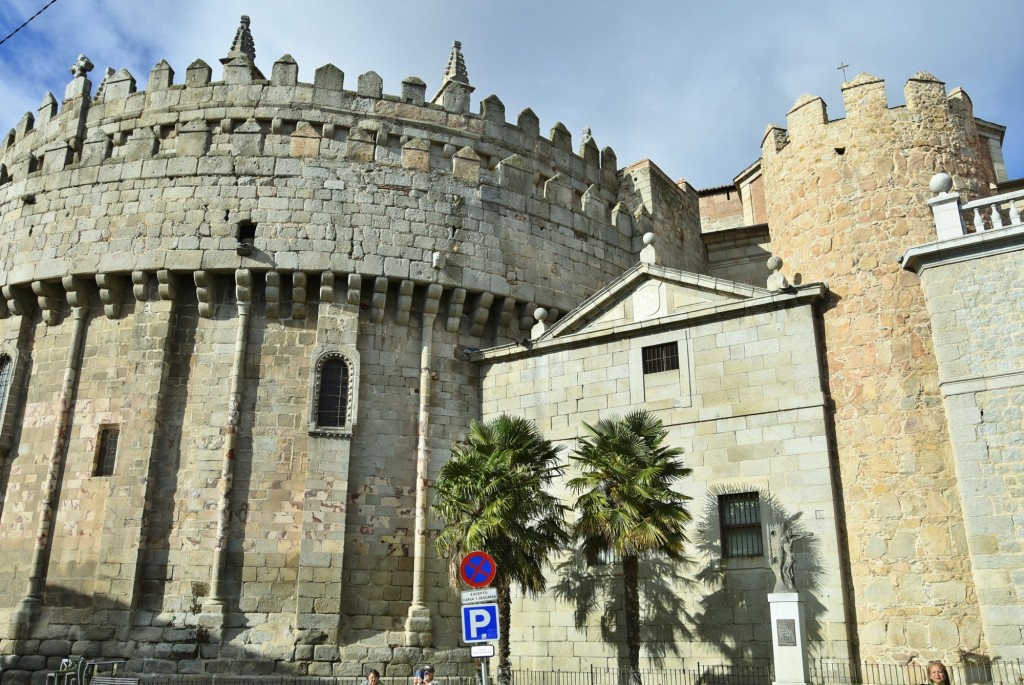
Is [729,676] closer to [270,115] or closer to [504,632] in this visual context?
[504,632]

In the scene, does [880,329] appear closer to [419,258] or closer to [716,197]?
[419,258]

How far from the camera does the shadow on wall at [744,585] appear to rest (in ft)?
47.8

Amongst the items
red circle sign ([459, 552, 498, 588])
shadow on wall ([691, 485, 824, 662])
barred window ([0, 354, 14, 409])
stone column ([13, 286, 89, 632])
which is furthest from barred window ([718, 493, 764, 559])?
barred window ([0, 354, 14, 409])

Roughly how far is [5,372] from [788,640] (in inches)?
665

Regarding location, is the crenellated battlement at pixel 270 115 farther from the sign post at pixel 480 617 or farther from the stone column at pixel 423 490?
the sign post at pixel 480 617

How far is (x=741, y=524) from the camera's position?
15.6 m

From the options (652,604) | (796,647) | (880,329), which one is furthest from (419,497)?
(880,329)

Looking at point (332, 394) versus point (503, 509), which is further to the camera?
point (332, 394)

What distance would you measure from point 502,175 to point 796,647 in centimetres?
1227

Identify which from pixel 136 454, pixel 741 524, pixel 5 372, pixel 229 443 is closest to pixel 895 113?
pixel 741 524

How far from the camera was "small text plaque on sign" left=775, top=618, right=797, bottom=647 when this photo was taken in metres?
13.4

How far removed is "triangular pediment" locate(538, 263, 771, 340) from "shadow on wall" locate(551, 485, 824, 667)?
3746mm

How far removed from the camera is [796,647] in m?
13.4

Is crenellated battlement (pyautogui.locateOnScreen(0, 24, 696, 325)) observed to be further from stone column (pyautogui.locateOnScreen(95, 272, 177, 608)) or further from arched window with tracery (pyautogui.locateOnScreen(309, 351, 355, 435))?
arched window with tracery (pyautogui.locateOnScreen(309, 351, 355, 435))
